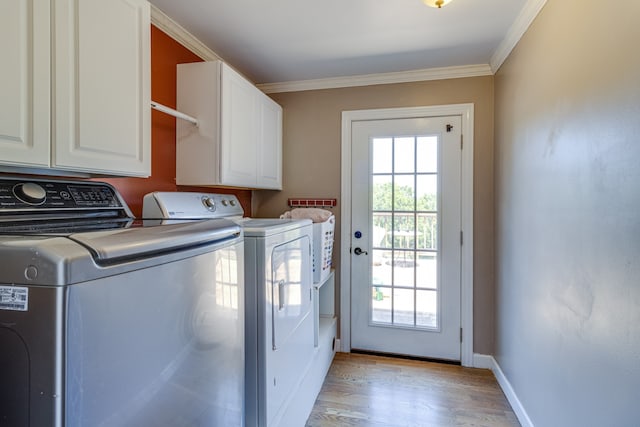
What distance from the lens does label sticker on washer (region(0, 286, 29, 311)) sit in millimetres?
587

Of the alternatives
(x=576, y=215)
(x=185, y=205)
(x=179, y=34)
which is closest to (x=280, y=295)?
(x=185, y=205)

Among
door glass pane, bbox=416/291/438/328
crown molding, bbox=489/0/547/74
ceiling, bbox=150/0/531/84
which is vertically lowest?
door glass pane, bbox=416/291/438/328

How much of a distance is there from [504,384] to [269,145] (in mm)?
2423

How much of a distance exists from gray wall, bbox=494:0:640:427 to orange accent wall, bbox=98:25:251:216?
2023 millimetres

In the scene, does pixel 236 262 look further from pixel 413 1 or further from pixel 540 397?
pixel 540 397

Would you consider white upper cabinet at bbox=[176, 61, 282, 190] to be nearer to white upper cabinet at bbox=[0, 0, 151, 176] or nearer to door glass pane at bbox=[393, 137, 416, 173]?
white upper cabinet at bbox=[0, 0, 151, 176]

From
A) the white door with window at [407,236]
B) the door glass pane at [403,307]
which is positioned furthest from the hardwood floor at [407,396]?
the door glass pane at [403,307]

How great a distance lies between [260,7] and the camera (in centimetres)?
173

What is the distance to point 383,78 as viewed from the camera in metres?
2.65

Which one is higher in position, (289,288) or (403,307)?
(289,288)

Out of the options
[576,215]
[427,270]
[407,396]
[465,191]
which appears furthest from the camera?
[427,270]

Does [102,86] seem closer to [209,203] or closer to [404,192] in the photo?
[209,203]

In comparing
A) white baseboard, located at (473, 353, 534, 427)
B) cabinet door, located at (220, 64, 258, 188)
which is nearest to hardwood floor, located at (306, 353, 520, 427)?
white baseboard, located at (473, 353, 534, 427)

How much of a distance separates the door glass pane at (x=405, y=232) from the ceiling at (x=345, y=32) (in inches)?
26.1
